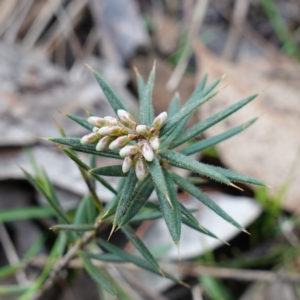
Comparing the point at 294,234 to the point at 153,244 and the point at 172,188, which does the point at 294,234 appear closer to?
the point at 153,244

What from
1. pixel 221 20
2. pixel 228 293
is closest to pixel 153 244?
pixel 228 293

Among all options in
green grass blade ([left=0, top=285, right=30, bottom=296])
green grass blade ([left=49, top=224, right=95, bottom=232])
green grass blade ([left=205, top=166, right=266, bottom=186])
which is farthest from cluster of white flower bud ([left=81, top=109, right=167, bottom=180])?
green grass blade ([left=0, top=285, right=30, bottom=296])

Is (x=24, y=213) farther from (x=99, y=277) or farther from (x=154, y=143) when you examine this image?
(x=154, y=143)

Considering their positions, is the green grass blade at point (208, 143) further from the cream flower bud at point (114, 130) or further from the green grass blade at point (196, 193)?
the cream flower bud at point (114, 130)

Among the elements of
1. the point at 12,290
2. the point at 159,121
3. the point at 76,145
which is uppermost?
the point at 76,145

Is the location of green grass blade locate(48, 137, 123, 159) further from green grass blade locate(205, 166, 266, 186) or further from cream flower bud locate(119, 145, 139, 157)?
green grass blade locate(205, 166, 266, 186)

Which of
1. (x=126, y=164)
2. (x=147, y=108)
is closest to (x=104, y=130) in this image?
(x=126, y=164)
